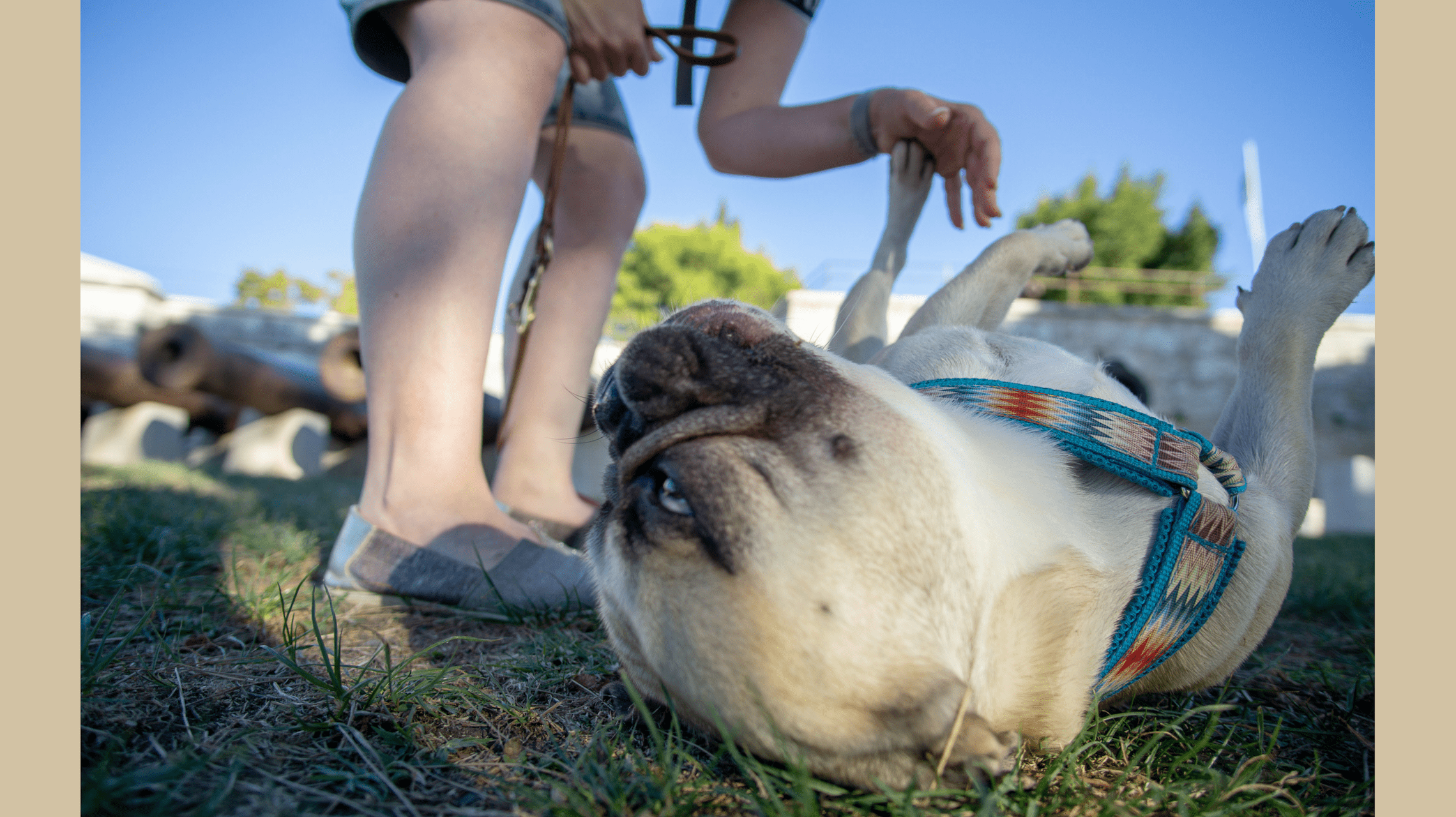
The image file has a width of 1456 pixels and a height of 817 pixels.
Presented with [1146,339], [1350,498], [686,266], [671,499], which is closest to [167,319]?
[671,499]

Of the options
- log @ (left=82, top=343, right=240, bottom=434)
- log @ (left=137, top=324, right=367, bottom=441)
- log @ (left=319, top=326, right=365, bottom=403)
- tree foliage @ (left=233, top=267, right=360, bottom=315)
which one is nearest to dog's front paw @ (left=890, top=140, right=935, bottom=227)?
log @ (left=319, top=326, right=365, bottom=403)

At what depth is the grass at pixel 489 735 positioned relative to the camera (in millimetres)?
1141

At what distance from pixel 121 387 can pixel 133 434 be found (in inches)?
41.1

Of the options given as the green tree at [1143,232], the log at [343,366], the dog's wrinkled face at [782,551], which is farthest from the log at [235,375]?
the green tree at [1143,232]

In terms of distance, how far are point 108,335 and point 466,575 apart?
1259cm

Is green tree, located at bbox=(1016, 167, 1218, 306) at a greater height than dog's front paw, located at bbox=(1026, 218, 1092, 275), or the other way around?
green tree, located at bbox=(1016, 167, 1218, 306)

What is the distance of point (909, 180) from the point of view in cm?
303

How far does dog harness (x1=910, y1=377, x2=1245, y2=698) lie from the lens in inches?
56.5

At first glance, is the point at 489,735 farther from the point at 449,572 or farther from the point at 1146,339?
the point at 1146,339

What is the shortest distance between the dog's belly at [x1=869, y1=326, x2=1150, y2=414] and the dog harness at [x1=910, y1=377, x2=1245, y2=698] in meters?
0.22

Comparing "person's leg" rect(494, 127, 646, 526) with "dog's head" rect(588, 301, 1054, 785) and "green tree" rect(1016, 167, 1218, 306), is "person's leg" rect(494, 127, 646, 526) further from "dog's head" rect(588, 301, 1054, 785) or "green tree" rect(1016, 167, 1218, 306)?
"green tree" rect(1016, 167, 1218, 306)

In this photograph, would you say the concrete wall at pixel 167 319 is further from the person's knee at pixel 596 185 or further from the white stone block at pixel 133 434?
the person's knee at pixel 596 185

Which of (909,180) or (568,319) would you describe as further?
(568,319)

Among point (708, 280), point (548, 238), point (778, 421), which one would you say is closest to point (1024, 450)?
point (778, 421)
